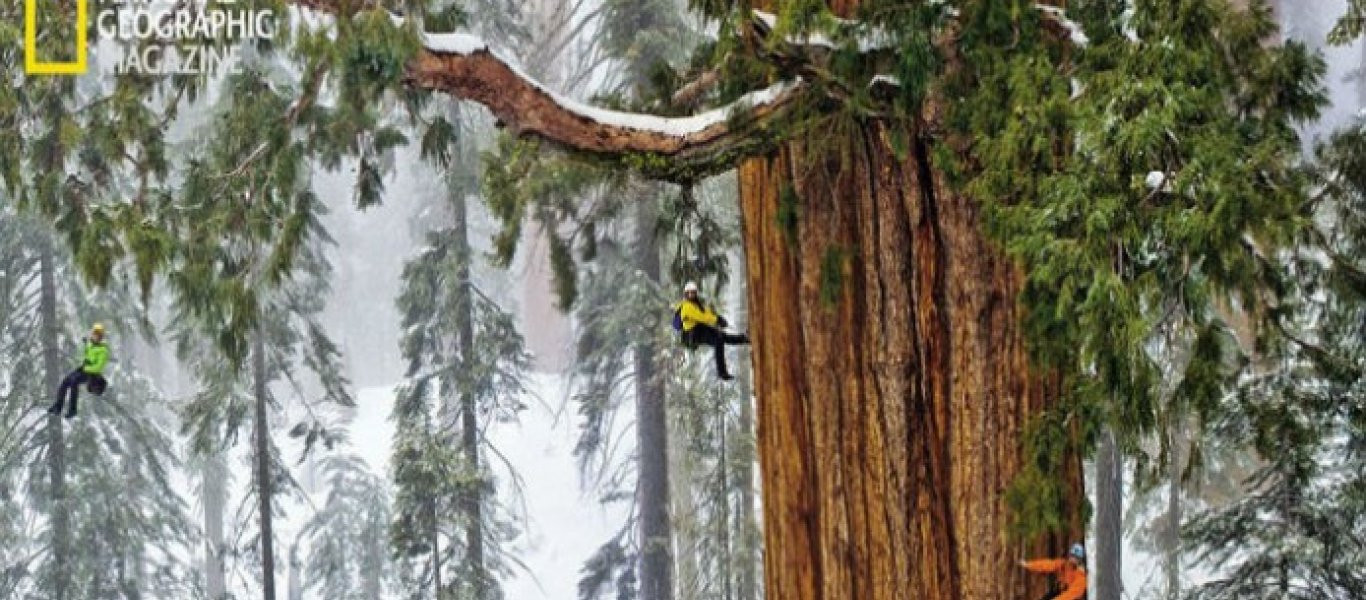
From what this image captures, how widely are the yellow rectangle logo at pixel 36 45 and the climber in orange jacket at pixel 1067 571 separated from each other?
13.3 feet

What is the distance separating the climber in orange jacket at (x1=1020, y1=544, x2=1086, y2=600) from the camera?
4453 mm

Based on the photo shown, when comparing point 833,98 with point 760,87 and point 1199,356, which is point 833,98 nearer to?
point 760,87

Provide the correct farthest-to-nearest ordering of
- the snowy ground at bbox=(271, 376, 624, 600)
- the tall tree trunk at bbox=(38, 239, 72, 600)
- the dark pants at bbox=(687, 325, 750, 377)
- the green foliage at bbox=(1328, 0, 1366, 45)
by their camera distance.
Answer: the snowy ground at bbox=(271, 376, 624, 600) < the tall tree trunk at bbox=(38, 239, 72, 600) < the dark pants at bbox=(687, 325, 750, 377) < the green foliage at bbox=(1328, 0, 1366, 45)

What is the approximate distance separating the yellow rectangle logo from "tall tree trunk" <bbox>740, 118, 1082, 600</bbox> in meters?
2.95

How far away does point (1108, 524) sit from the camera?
52.9ft

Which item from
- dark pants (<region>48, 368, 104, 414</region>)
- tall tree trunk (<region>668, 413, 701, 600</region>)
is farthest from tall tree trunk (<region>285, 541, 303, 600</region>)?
dark pants (<region>48, 368, 104, 414</region>)

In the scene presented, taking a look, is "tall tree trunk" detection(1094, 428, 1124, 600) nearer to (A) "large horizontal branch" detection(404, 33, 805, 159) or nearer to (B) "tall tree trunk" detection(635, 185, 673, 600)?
(B) "tall tree trunk" detection(635, 185, 673, 600)

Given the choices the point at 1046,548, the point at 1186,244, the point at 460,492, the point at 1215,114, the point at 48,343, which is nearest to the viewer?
the point at 1186,244

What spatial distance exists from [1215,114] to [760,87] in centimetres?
149

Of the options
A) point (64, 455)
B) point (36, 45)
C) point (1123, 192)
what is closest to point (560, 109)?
point (1123, 192)

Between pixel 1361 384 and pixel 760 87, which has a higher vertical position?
pixel 760 87

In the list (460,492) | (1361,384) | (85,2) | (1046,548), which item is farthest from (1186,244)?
(460,492)

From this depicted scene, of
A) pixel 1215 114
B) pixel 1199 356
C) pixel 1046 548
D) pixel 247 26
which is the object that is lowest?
pixel 1046 548

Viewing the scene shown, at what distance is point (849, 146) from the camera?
4.40 metres
